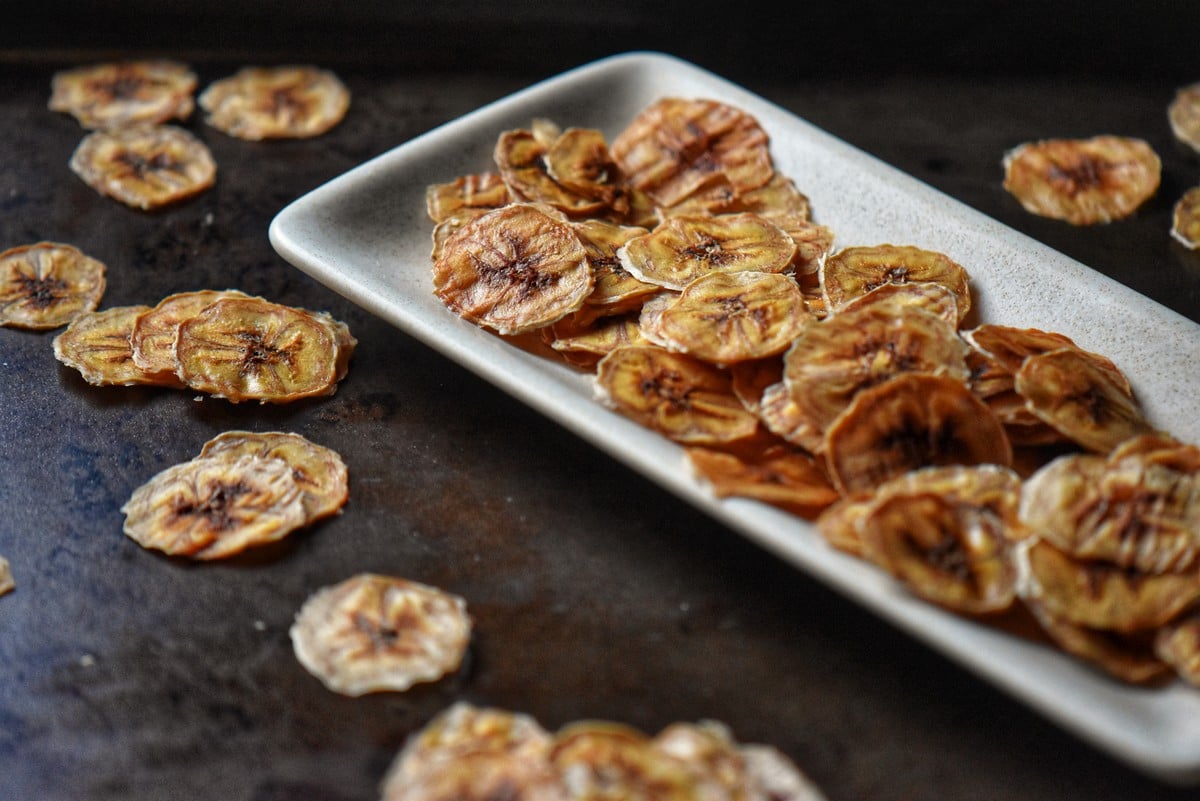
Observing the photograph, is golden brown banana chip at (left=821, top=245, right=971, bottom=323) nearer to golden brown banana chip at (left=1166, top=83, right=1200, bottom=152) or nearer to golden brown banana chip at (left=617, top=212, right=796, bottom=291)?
golden brown banana chip at (left=617, top=212, right=796, bottom=291)

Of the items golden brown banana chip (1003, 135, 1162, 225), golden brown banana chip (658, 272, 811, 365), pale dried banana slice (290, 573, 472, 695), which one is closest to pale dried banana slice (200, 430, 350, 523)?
pale dried banana slice (290, 573, 472, 695)

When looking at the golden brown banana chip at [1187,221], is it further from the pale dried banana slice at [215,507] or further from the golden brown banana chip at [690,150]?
the pale dried banana slice at [215,507]

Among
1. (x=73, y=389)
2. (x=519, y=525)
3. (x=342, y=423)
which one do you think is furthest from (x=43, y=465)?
(x=519, y=525)

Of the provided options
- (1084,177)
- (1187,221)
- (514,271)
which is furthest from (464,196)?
(1187,221)

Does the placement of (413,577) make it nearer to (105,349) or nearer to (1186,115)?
(105,349)

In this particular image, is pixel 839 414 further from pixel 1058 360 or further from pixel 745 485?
pixel 1058 360

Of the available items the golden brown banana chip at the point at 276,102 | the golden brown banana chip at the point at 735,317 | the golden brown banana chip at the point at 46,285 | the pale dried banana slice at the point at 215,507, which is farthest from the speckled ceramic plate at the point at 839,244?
the golden brown banana chip at the point at 276,102
